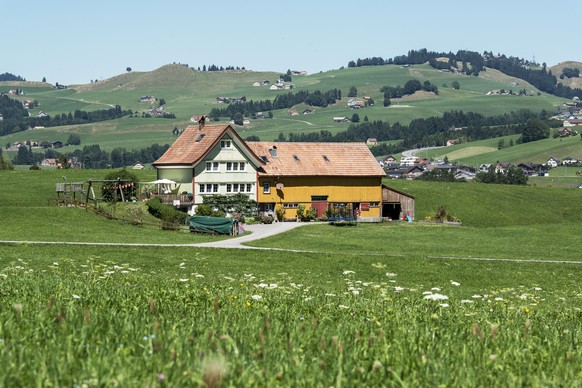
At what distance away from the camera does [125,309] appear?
9.71 m

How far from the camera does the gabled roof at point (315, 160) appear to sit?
86.9 meters

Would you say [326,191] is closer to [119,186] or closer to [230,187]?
[230,187]

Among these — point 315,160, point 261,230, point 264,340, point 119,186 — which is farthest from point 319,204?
point 264,340

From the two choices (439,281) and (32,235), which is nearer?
(439,281)

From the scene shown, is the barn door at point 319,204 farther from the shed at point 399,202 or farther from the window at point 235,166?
the window at point 235,166

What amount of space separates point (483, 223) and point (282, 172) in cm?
2599

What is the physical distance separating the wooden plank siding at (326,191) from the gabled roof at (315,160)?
722mm

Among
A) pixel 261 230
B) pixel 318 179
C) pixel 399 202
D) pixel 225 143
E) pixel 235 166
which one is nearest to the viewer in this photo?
pixel 261 230

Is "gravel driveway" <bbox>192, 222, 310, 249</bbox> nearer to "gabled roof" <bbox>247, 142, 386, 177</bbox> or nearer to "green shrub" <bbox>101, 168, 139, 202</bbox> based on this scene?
"gabled roof" <bbox>247, 142, 386, 177</bbox>

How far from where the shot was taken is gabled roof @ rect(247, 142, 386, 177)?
3423 inches

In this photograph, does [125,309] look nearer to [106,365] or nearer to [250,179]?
[106,365]

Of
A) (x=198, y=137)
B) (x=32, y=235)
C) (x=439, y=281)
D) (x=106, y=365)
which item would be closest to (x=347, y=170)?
(x=198, y=137)

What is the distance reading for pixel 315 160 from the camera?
89.6 meters

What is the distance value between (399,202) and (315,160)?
1027cm
